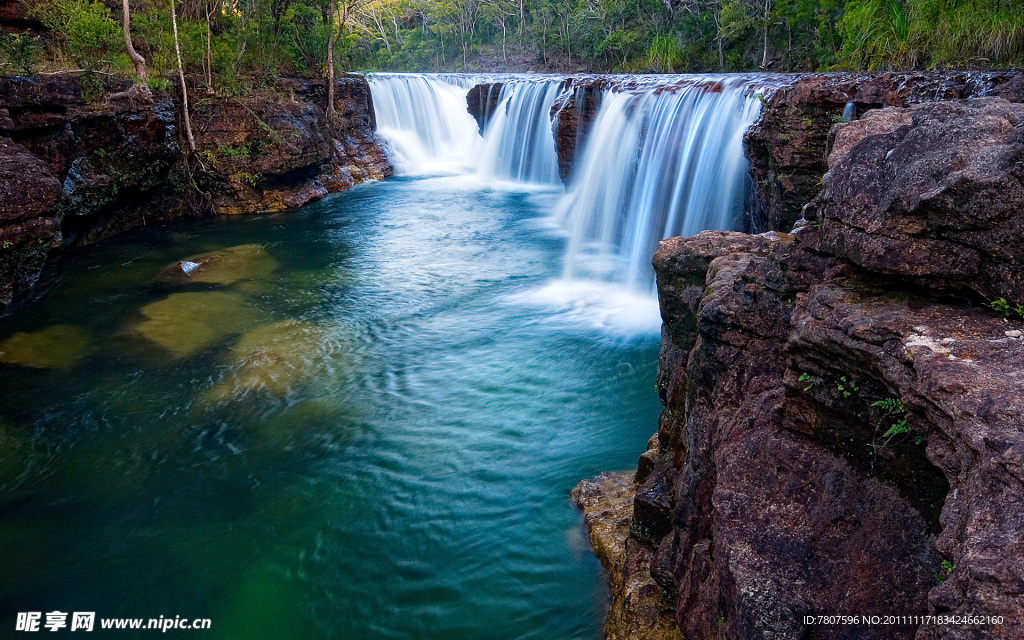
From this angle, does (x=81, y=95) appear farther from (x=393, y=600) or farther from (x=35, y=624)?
(x=393, y=600)

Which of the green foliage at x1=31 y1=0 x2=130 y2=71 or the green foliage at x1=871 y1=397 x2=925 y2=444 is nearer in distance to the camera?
the green foliage at x1=871 y1=397 x2=925 y2=444

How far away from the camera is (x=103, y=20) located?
14.0m

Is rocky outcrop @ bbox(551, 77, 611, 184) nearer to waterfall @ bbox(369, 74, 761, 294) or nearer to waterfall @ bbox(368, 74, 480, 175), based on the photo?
waterfall @ bbox(369, 74, 761, 294)

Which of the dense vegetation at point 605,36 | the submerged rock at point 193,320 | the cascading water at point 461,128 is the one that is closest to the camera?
the submerged rock at point 193,320

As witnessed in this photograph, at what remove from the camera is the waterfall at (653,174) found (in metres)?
11.4

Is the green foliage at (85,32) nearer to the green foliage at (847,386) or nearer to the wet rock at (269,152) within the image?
the wet rock at (269,152)

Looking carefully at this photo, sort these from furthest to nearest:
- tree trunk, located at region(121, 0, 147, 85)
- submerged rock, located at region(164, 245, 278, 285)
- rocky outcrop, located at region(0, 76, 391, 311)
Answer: tree trunk, located at region(121, 0, 147, 85) → submerged rock, located at region(164, 245, 278, 285) → rocky outcrop, located at region(0, 76, 391, 311)

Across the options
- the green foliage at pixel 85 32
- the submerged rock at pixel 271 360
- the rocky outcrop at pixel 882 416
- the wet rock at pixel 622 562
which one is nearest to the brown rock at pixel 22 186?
the submerged rock at pixel 271 360

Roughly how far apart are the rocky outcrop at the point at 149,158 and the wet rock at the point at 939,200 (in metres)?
11.0

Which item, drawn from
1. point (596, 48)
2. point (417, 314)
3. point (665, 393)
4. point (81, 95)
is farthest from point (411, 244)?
point (596, 48)

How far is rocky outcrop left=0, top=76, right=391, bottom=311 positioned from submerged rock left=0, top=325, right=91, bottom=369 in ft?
4.12

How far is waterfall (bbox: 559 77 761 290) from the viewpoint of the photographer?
11445mm

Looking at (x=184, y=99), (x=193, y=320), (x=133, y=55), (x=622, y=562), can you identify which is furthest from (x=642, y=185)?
(x=133, y=55)

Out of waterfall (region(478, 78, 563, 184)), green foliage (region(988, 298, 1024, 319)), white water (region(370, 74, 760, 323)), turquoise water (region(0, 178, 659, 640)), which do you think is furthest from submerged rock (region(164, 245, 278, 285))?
green foliage (region(988, 298, 1024, 319))
